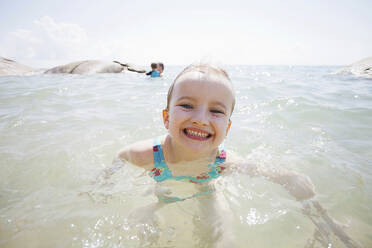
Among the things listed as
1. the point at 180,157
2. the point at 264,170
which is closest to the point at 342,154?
the point at 264,170

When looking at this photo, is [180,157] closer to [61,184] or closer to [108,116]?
[61,184]

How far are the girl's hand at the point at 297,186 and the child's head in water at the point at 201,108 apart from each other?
0.91 meters

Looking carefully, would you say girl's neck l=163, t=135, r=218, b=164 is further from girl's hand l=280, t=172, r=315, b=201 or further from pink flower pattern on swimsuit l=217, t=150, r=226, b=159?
girl's hand l=280, t=172, r=315, b=201

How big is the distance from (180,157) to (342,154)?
7.61 feet

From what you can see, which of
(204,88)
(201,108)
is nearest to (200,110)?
(201,108)

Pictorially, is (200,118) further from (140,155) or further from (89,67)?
(89,67)

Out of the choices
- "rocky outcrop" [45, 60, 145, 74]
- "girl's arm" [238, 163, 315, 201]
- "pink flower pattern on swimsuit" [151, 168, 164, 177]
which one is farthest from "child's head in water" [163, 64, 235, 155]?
"rocky outcrop" [45, 60, 145, 74]

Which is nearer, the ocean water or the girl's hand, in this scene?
the ocean water

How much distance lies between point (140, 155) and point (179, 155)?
0.41 meters

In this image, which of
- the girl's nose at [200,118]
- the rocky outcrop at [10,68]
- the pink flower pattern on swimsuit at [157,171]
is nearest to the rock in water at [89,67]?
the rocky outcrop at [10,68]

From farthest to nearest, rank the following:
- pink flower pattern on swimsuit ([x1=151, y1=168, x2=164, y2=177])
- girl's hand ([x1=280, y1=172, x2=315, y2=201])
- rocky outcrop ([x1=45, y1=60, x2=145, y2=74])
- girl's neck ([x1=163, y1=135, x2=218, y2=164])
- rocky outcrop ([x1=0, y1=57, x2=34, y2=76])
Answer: rocky outcrop ([x1=45, y1=60, x2=145, y2=74]), rocky outcrop ([x1=0, y1=57, x2=34, y2=76]), pink flower pattern on swimsuit ([x1=151, y1=168, x2=164, y2=177]), girl's neck ([x1=163, y1=135, x2=218, y2=164]), girl's hand ([x1=280, y1=172, x2=315, y2=201])

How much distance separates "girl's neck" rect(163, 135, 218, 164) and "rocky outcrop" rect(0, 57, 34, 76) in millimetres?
17139

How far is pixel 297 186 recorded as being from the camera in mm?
2107

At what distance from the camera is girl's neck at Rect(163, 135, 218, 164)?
2168 mm
